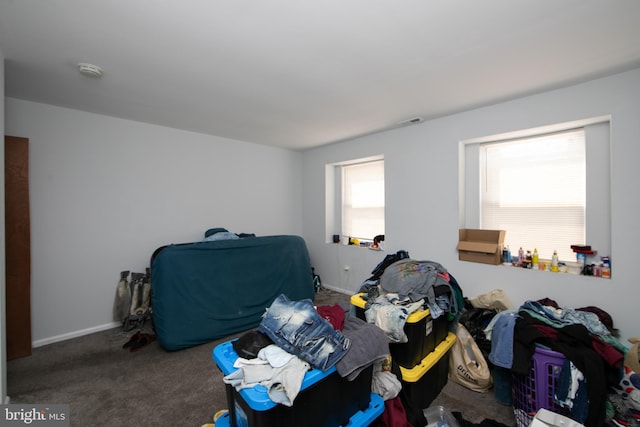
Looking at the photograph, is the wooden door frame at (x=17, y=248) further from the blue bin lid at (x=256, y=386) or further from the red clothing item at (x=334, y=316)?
the red clothing item at (x=334, y=316)

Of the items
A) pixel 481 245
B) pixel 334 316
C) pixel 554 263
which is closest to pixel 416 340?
pixel 334 316

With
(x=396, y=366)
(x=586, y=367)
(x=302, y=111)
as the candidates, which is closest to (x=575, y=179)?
(x=586, y=367)

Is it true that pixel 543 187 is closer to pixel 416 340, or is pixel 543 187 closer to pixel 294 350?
pixel 416 340

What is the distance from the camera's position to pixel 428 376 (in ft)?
6.12

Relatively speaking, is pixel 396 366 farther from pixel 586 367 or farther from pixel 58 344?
pixel 58 344

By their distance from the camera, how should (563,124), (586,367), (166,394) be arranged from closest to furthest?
(586,367) → (166,394) → (563,124)

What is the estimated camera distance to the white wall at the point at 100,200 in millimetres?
2691

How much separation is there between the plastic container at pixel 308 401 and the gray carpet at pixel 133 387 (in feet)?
2.83

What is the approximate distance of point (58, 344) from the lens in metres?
2.71

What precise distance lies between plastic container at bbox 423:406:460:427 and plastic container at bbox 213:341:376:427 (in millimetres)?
556

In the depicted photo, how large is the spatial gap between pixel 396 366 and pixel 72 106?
12.5 ft

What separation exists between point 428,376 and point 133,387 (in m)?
2.21

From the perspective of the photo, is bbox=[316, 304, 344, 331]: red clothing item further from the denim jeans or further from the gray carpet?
the gray carpet

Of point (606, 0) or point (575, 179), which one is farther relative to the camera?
point (575, 179)
